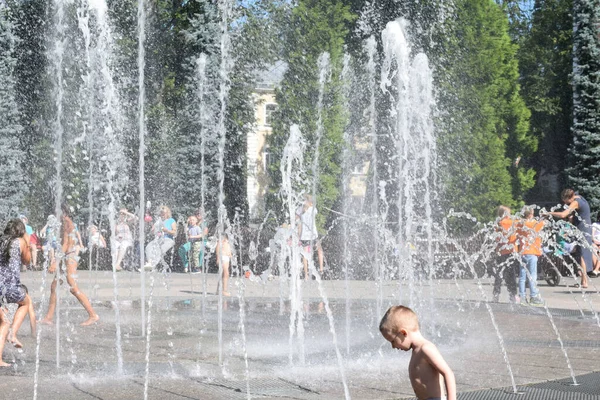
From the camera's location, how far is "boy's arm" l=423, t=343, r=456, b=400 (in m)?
3.94

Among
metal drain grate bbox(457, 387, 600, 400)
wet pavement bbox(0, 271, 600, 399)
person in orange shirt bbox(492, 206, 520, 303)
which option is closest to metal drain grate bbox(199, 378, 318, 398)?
wet pavement bbox(0, 271, 600, 399)

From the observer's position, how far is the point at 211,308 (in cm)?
1336

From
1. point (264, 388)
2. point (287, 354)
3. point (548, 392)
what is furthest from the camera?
point (287, 354)

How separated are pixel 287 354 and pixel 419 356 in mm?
4728

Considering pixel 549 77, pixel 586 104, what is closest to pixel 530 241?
pixel 586 104

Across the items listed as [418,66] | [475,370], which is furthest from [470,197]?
[475,370]

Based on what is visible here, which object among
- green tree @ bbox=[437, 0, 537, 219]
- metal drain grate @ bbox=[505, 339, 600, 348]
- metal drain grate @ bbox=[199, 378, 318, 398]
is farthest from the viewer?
green tree @ bbox=[437, 0, 537, 219]

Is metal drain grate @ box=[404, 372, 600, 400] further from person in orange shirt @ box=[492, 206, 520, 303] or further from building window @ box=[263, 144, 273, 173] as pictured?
building window @ box=[263, 144, 273, 173]

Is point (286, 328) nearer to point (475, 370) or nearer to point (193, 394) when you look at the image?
point (475, 370)

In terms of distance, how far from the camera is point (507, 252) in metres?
13.1

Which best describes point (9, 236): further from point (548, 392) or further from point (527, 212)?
point (527, 212)

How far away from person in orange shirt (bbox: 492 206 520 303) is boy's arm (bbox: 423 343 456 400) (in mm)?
8875

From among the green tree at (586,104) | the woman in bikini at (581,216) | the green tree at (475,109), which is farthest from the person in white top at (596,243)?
the green tree at (586,104)

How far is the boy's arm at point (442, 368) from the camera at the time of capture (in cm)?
394
